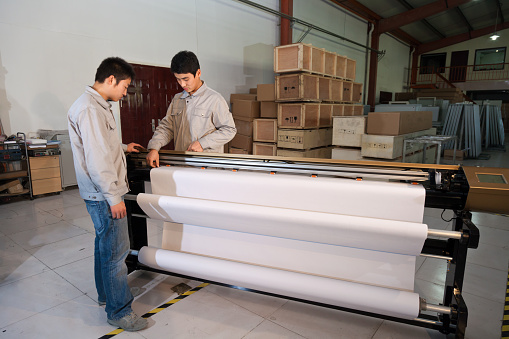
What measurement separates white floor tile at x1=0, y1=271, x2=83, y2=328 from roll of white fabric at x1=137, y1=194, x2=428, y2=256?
35.9 inches

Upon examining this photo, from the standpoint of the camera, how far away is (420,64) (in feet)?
57.4

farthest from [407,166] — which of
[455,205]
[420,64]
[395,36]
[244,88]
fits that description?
[420,64]

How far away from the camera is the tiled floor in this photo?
1.82m

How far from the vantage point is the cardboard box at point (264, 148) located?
19.3 ft

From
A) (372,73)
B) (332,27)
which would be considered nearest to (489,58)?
(372,73)

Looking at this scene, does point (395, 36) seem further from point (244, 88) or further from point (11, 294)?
point (11, 294)

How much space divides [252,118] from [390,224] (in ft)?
15.9

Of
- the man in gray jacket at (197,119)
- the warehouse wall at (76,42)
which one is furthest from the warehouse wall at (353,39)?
the man in gray jacket at (197,119)

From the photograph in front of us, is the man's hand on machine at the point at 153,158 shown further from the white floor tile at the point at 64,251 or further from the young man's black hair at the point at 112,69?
the white floor tile at the point at 64,251

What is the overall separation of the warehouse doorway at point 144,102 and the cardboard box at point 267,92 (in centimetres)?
171

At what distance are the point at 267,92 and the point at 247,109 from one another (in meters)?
0.55

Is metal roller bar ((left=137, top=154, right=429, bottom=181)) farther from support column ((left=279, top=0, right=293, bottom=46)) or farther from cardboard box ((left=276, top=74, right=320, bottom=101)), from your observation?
support column ((left=279, top=0, right=293, bottom=46))

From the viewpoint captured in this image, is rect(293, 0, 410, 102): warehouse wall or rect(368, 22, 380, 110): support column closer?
rect(293, 0, 410, 102): warehouse wall

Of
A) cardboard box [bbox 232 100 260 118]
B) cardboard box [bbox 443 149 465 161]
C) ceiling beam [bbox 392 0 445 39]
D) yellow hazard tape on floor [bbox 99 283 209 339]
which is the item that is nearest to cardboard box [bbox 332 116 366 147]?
cardboard box [bbox 232 100 260 118]
